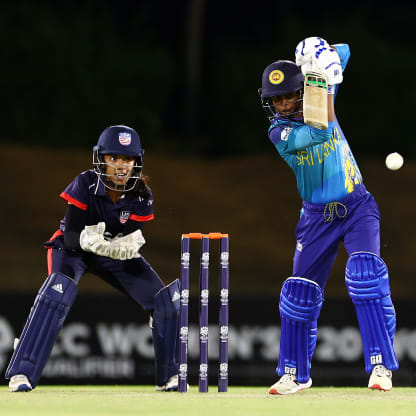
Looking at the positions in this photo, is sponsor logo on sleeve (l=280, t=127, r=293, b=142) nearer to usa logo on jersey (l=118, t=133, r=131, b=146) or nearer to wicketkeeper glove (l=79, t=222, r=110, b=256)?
usa logo on jersey (l=118, t=133, r=131, b=146)

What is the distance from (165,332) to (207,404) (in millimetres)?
1107

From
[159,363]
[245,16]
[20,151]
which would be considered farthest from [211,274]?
[159,363]

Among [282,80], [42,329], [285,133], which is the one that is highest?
[282,80]

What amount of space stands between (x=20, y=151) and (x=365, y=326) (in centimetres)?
890

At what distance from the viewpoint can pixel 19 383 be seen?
18.4 ft

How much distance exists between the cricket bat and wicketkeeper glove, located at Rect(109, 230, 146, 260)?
3.70 feet

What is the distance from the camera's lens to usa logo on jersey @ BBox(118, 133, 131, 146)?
5.86 meters

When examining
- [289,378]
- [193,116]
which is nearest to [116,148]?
[289,378]

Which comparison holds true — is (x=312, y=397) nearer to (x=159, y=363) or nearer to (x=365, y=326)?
(x=365, y=326)

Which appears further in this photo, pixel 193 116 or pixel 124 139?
pixel 193 116

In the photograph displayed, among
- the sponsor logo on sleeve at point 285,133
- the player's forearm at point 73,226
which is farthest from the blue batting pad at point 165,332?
the sponsor logo on sleeve at point 285,133

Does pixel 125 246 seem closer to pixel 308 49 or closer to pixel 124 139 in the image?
pixel 124 139

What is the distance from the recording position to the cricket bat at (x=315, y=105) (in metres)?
5.39

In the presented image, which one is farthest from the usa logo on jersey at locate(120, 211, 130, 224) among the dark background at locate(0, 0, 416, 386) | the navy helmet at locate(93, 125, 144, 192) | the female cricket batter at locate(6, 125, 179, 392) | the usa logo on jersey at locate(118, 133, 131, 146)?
the dark background at locate(0, 0, 416, 386)
